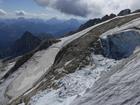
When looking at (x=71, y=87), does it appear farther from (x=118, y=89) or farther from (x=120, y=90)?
(x=120, y=90)

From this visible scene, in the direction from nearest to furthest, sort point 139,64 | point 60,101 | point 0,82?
point 139,64, point 60,101, point 0,82

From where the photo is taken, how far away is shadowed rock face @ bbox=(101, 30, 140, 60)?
45047 millimetres

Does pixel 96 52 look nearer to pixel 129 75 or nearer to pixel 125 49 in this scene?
pixel 125 49

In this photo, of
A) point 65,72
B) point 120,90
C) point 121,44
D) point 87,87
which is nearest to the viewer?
point 120,90

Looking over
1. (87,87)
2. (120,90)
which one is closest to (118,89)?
(120,90)

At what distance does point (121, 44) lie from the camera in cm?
4694

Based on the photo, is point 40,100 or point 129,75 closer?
point 129,75

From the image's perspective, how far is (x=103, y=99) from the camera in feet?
61.3

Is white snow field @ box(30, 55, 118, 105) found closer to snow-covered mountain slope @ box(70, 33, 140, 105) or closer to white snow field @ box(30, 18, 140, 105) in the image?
white snow field @ box(30, 18, 140, 105)

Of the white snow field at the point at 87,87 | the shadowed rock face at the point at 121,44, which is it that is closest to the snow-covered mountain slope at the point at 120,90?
the white snow field at the point at 87,87

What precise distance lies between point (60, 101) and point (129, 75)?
969 cm

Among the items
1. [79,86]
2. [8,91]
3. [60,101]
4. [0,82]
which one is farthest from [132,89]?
[0,82]

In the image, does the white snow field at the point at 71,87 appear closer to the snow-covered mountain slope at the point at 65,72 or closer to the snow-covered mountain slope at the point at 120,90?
the snow-covered mountain slope at the point at 65,72

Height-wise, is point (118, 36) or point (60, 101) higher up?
point (118, 36)
